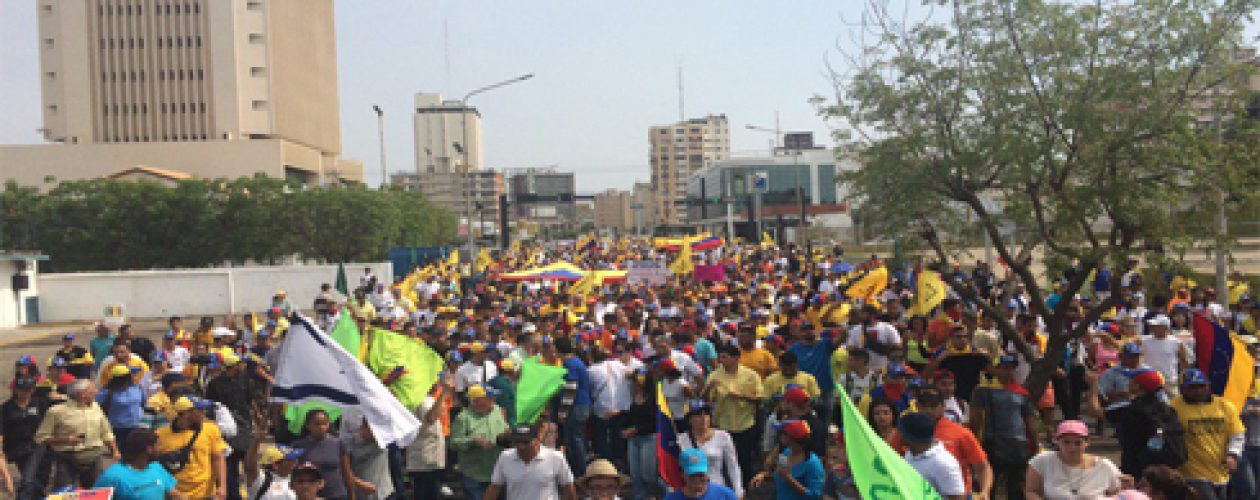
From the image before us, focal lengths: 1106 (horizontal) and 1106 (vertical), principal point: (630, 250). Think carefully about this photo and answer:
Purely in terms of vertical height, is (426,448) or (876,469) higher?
(876,469)

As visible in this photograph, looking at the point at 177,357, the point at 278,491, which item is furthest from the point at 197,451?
the point at 177,357

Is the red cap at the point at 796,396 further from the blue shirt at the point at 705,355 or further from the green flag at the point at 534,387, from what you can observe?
the blue shirt at the point at 705,355

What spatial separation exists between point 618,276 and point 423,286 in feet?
14.9

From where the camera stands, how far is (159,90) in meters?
83.4

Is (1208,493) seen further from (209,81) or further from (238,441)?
(209,81)

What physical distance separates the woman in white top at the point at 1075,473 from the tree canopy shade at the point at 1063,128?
3383 mm

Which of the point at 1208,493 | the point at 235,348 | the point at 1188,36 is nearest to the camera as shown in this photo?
the point at 1208,493

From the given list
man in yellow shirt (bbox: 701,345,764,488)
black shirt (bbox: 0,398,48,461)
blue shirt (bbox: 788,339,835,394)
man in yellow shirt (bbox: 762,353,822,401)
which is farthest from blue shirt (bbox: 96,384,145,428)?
blue shirt (bbox: 788,339,835,394)

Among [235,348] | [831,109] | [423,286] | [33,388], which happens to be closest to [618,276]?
[423,286]

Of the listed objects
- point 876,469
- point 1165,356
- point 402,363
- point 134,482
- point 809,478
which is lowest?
point 809,478

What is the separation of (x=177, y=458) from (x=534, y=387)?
9.18 feet

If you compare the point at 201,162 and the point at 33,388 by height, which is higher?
the point at 201,162

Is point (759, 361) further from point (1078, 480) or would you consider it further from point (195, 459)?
point (195, 459)

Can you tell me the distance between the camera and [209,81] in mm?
83688
